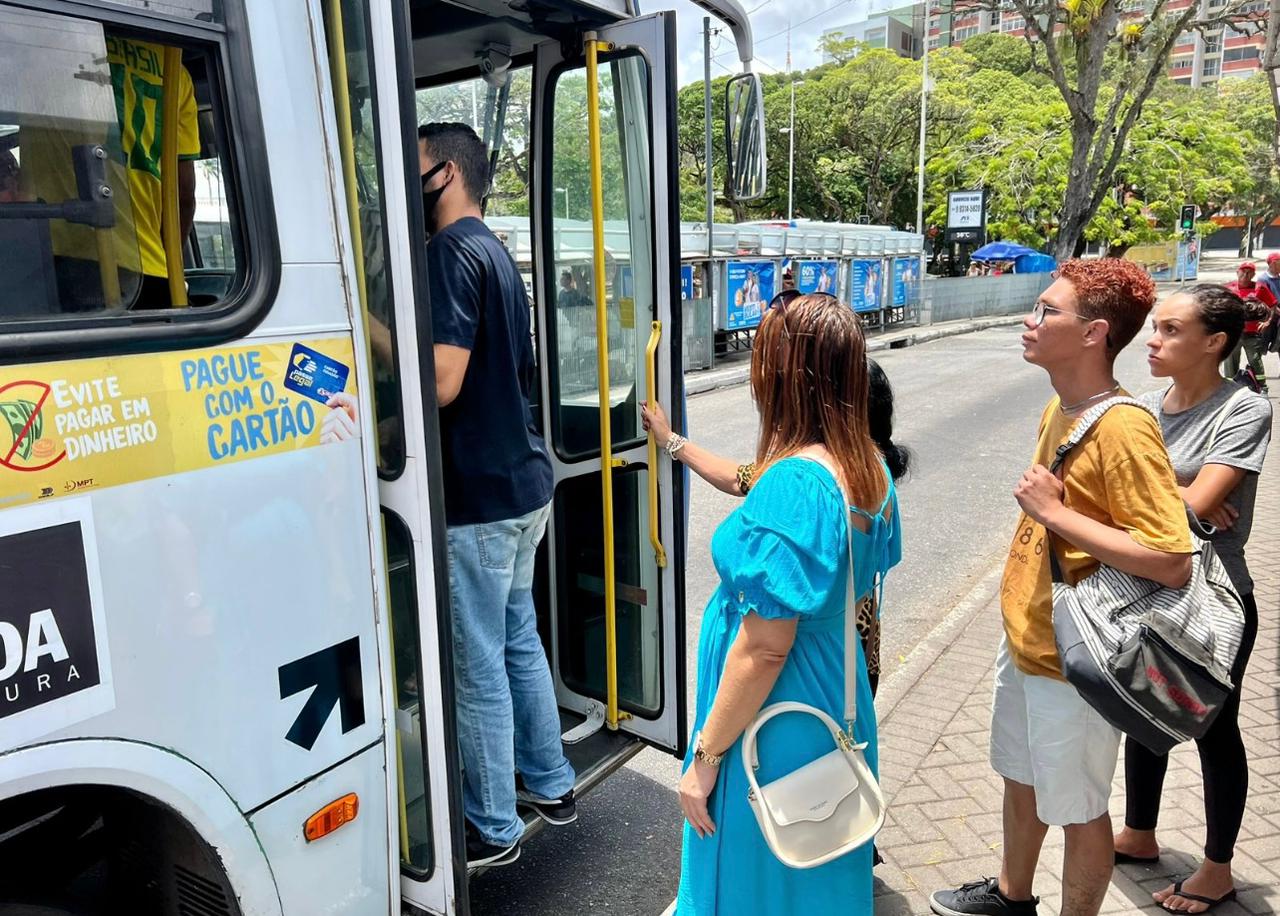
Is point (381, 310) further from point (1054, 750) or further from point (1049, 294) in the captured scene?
point (1054, 750)

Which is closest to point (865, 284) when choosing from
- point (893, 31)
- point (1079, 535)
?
point (1079, 535)

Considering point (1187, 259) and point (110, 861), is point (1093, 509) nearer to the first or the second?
point (110, 861)

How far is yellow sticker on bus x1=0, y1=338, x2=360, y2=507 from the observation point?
57.8 inches

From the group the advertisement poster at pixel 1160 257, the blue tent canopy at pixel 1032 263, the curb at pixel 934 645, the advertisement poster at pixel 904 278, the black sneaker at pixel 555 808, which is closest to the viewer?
the black sneaker at pixel 555 808

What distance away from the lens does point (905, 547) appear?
6.70 meters

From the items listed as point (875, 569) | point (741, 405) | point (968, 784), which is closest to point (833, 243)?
point (741, 405)

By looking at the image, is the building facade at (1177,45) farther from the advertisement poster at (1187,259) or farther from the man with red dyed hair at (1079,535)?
the man with red dyed hair at (1079,535)

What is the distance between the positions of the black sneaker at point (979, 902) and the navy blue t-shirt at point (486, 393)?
1.72 m

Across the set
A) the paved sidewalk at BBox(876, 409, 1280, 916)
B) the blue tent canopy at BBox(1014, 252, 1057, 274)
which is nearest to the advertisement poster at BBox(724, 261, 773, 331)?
the paved sidewalk at BBox(876, 409, 1280, 916)

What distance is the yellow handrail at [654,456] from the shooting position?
9.80ft

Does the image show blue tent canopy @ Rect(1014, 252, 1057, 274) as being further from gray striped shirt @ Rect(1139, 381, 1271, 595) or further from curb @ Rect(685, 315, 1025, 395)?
gray striped shirt @ Rect(1139, 381, 1271, 595)

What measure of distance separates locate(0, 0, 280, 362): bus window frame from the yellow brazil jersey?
60 millimetres

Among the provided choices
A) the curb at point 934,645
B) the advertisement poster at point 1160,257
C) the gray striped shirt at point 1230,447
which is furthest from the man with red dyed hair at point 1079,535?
the advertisement poster at point 1160,257

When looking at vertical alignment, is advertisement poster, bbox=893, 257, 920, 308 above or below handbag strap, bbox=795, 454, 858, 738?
below
